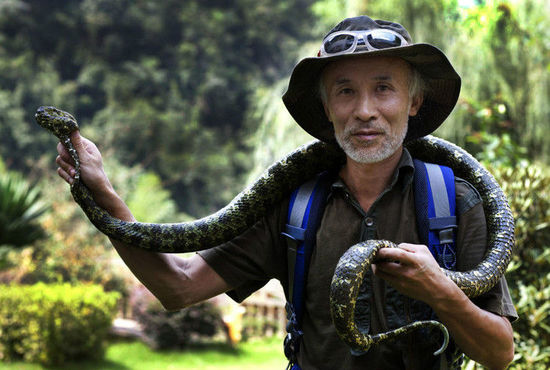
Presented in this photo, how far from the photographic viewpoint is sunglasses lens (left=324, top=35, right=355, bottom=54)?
5.56ft

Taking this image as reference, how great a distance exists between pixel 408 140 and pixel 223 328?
8.33 metres

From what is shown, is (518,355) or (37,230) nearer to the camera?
(518,355)

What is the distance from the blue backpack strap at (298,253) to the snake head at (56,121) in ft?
2.41

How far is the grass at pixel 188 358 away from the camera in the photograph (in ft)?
28.1

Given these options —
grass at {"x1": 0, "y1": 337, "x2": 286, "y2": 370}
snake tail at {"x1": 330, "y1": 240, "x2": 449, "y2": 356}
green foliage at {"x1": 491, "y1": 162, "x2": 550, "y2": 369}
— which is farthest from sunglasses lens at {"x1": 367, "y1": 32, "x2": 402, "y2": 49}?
grass at {"x1": 0, "y1": 337, "x2": 286, "y2": 370}

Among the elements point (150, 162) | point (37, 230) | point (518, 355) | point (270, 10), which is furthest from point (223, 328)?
point (270, 10)

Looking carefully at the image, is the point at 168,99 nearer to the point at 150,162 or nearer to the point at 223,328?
the point at 150,162

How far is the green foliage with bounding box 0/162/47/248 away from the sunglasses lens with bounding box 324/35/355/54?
657cm

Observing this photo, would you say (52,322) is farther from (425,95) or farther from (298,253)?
(425,95)

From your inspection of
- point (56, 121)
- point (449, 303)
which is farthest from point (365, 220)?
point (56, 121)

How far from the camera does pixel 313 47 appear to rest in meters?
11.0

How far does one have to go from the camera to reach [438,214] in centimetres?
165

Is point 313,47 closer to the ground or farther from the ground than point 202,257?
farther from the ground

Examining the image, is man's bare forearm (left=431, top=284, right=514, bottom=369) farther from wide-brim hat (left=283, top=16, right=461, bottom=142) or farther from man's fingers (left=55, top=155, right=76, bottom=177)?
man's fingers (left=55, top=155, right=76, bottom=177)
